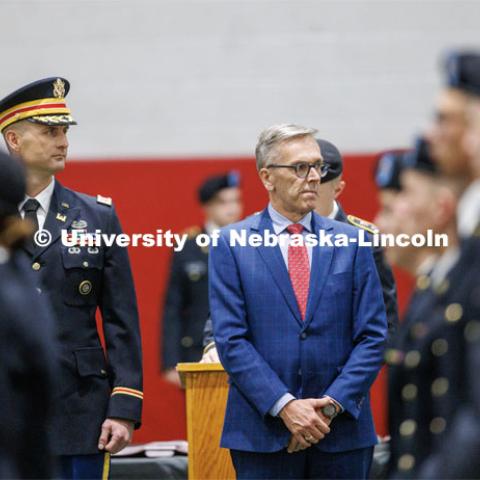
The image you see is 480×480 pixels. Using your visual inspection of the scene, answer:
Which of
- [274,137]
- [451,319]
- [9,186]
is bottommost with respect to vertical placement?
[451,319]

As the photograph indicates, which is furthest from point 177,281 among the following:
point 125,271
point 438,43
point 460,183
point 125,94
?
point 460,183

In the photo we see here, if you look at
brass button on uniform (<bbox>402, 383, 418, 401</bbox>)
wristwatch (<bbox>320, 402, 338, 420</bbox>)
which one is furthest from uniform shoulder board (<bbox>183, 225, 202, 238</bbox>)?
brass button on uniform (<bbox>402, 383, 418, 401</bbox>)

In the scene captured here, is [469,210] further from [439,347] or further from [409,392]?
[409,392]

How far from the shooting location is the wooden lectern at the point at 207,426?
4.10 meters

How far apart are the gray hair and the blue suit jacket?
23cm

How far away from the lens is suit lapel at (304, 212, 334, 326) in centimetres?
375

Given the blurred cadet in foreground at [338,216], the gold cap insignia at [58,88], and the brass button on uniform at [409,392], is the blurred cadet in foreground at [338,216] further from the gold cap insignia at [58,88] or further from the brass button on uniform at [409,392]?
the brass button on uniform at [409,392]

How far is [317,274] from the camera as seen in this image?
149 inches

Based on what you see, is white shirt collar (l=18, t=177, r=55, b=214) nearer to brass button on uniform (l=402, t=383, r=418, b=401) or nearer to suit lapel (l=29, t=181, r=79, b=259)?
suit lapel (l=29, t=181, r=79, b=259)

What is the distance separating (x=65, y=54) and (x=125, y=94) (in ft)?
1.15

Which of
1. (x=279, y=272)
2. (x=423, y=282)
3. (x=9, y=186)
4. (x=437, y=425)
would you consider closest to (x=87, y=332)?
(x=279, y=272)

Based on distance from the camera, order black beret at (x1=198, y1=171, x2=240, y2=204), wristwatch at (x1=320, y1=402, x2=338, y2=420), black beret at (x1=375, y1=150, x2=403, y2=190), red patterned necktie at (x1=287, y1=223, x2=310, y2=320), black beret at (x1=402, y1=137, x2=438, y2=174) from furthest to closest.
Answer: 1. black beret at (x1=198, y1=171, x2=240, y2=204)
2. red patterned necktie at (x1=287, y1=223, x2=310, y2=320)
3. wristwatch at (x1=320, y1=402, x2=338, y2=420)
4. black beret at (x1=375, y1=150, x2=403, y2=190)
5. black beret at (x1=402, y1=137, x2=438, y2=174)

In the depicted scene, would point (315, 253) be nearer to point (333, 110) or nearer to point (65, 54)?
point (333, 110)

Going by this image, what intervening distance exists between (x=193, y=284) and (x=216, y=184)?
51 cm
